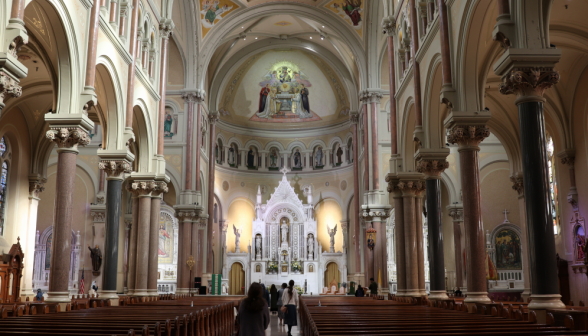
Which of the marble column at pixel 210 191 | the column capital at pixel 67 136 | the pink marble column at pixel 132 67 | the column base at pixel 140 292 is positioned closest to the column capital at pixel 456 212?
the marble column at pixel 210 191

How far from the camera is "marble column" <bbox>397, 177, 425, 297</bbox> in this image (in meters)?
17.0

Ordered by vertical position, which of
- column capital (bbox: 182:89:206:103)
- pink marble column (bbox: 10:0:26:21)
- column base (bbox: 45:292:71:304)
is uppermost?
column capital (bbox: 182:89:206:103)

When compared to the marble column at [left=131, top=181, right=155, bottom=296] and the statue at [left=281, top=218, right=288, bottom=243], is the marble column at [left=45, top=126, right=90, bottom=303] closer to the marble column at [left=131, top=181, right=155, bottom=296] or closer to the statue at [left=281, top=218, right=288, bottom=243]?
the marble column at [left=131, top=181, right=155, bottom=296]

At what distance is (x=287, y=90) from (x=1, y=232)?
22.7 meters

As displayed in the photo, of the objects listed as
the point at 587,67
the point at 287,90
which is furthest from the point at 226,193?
the point at 587,67

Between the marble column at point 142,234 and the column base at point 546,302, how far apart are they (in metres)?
13.0

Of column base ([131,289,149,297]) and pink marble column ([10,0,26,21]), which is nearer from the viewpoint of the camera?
pink marble column ([10,0,26,21])

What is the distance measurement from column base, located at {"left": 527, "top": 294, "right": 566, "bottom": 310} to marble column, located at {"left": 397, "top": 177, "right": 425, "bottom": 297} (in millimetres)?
8427

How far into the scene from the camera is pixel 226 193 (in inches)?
1475

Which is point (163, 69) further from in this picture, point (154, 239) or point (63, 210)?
point (63, 210)

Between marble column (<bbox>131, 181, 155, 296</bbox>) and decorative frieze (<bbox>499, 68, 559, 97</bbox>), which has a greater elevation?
decorative frieze (<bbox>499, 68, 559, 97</bbox>)

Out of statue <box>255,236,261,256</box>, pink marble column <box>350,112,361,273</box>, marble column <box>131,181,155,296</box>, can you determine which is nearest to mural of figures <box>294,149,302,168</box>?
statue <box>255,236,261,256</box>

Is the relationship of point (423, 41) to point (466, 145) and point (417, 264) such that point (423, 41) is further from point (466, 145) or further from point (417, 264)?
point (417, 264)

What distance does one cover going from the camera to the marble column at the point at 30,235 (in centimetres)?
2134
